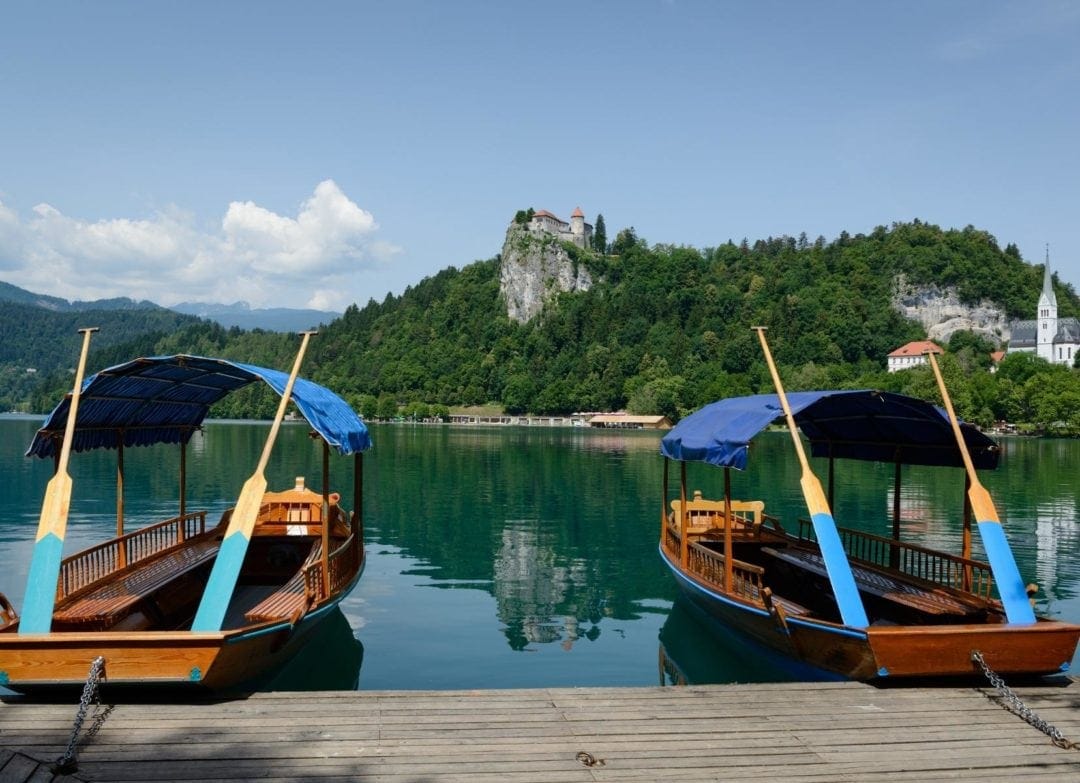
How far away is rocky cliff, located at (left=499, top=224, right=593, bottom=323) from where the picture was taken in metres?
194

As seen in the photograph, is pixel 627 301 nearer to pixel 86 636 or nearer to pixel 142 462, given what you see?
pixel 142 462

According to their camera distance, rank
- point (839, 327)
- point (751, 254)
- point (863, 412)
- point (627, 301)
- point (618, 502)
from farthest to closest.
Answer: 1. point (751, 254)
2. point (627, 301)
3. point (839, 327)
4. point (618, 502)
5. point (863, 412)

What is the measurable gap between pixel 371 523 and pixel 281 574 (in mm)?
13780

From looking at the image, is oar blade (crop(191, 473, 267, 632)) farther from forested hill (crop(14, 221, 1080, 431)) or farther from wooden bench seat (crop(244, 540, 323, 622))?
forested hill (crop(14, 221, 1080, 431))

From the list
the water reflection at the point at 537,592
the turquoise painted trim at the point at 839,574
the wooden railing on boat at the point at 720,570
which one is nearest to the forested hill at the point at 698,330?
the water reflection at the point at 537,592

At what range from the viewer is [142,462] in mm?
54250

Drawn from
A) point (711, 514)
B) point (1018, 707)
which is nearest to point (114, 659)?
point (1018, 707)

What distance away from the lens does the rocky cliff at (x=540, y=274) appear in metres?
194

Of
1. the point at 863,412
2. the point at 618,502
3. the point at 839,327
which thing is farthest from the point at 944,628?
the point at 839,327

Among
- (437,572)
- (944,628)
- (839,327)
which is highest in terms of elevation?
(839,327)

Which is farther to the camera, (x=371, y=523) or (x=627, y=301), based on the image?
(x=627, y=301)

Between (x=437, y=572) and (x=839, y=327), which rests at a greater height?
(x=839, y=327)

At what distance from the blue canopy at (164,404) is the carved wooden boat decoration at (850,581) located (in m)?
5.80

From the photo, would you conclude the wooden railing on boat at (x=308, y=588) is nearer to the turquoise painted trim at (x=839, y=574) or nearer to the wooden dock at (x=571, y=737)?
the wooden dock at (x=571, y=737)
